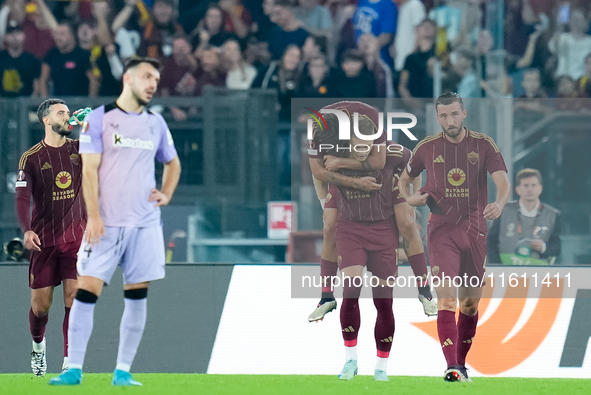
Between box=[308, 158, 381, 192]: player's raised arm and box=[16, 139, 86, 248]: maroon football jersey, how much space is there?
1.90 m

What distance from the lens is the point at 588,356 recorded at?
7.86m

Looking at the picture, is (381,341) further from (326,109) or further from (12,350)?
(12,350)

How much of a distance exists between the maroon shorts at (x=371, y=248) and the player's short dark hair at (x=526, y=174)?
1691 mm

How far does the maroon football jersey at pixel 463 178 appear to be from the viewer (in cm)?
726

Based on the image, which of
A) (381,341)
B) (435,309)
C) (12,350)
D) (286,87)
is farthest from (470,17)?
(12,350)

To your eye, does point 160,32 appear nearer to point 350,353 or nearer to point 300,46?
point 300,46

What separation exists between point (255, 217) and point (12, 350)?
2427mm

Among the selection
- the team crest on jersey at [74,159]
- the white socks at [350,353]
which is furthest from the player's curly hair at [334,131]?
the team crest on jersey at [74,159]

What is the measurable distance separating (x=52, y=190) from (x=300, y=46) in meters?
4.05

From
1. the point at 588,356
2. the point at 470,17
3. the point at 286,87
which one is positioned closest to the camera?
the point at 588,356

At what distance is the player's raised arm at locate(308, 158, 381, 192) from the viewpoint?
7.30 metres

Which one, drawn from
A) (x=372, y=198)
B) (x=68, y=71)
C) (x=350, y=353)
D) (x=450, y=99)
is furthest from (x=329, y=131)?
(x=68, y=71)

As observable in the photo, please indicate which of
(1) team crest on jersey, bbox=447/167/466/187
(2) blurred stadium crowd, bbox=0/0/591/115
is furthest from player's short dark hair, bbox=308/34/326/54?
(1) team crest on jersey, bbox=447/167/466/187

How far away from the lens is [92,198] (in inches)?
229
